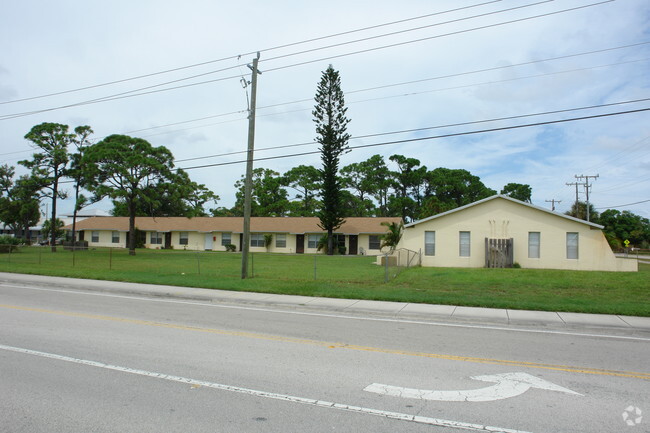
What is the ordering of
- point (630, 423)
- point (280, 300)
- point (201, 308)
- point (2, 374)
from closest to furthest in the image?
point (630, 423) → point (2, 374) → point (201, 308) → point (280, 300)

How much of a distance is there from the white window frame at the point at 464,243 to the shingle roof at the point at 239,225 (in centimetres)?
1821

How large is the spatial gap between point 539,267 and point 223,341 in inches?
961

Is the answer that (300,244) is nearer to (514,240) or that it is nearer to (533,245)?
(514,240)

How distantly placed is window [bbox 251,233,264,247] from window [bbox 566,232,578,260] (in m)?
31.4

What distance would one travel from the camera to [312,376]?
5.91 metres

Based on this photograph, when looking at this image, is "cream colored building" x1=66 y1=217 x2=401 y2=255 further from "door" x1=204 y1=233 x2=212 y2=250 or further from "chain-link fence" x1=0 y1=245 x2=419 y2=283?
"chain-link fence" x1=0 y1=245 x2=419 y2=283

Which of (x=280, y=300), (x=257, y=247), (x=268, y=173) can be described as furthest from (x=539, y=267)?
(x=268, y=173)

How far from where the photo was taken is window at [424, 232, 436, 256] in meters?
29.5

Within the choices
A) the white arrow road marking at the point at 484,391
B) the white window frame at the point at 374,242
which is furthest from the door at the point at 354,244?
the white arrow road marking at the point at 484,391

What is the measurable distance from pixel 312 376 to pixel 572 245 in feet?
85.6

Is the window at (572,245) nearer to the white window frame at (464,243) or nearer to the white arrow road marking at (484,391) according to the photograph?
the white window frame at (464,243)

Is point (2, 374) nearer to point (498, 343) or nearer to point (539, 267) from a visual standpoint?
point (498, 343)

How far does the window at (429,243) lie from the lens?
29547 millimetres

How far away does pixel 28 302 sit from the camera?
12.3 metres
